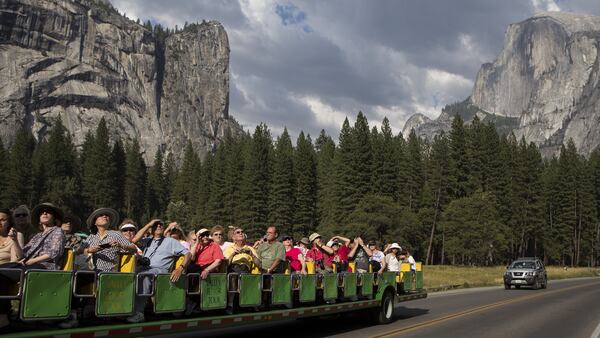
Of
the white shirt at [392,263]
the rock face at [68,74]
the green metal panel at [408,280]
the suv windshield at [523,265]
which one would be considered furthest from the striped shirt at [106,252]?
the rock face at [68,74]

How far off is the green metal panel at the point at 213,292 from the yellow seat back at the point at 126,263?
1.29 meters

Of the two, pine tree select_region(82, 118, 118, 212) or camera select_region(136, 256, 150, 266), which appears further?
pine tree select_region(82, 118, 118, 212)

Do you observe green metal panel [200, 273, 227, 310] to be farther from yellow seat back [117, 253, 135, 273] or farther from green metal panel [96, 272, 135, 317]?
green metal panel [96, 272, 135, 317]

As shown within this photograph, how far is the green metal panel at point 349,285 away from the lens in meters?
12.6

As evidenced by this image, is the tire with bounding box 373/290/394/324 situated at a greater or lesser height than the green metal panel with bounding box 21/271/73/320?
lesser

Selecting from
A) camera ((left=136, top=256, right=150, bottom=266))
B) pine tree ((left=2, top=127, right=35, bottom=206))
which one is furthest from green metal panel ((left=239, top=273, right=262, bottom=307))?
pine tree ((left=2, top=127, right=35, bottom=206))

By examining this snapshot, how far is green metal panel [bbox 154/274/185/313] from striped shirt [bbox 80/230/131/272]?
2.12ft

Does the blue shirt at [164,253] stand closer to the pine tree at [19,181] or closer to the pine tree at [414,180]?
the pine tree at [414,180]

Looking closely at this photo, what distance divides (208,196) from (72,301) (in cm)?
9464

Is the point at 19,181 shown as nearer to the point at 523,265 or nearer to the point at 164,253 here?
the point at 523,265

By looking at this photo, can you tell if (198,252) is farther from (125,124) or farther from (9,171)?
(125,124)

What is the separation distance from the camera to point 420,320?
1490 cm

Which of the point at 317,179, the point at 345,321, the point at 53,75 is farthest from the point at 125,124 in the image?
the point at 345,321

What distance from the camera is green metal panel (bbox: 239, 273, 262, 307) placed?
941cm
